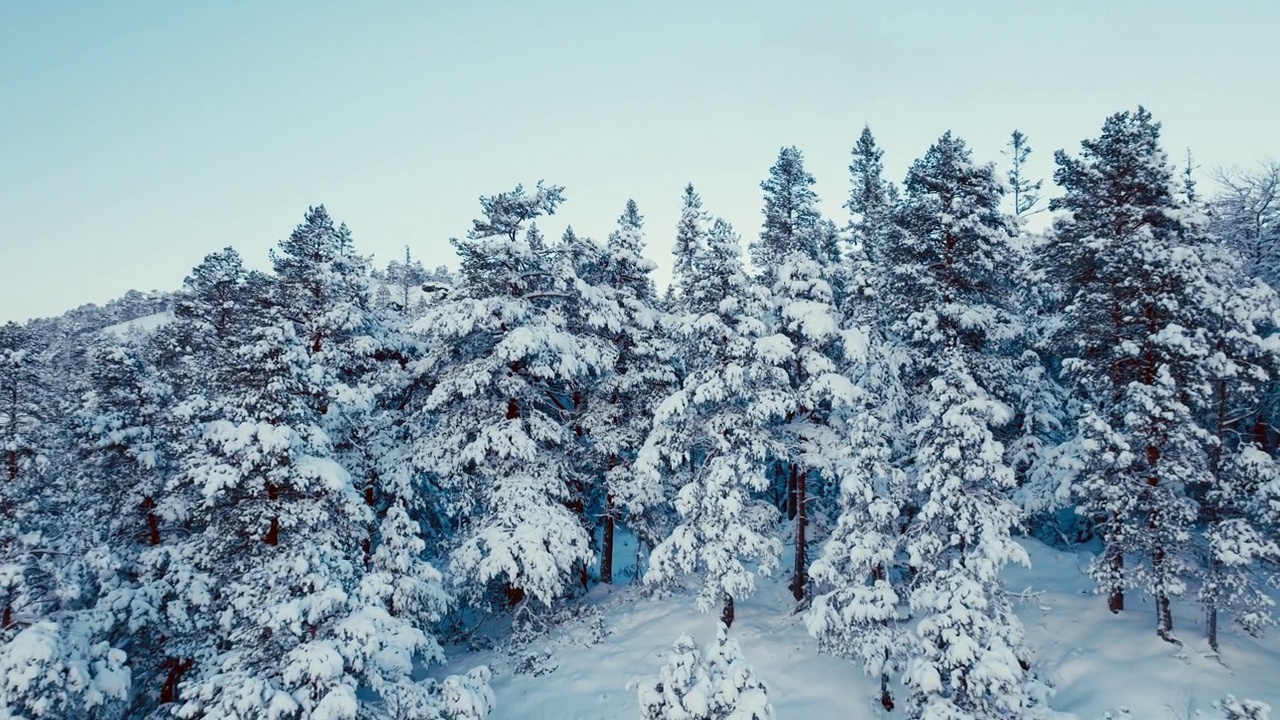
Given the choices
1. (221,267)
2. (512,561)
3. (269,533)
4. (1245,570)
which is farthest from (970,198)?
(221,267)

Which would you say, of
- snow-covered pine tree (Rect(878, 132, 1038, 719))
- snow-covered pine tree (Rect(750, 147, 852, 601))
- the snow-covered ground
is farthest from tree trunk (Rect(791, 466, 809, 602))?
snow-covered pine tree (Rect(878, 132, 1038, 719))

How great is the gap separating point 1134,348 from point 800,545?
1106 centimetres

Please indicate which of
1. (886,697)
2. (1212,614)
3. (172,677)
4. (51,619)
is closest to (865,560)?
(886,697)

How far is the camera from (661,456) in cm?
2022

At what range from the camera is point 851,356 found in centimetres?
1789

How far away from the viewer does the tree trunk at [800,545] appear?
68.9 ft

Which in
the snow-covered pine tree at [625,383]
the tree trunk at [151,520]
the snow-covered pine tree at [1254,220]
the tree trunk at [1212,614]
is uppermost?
the snow-covered pine tree at [1254,220]

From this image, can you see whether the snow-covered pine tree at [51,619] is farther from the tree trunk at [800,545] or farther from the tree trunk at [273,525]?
the tree trunk at [800,545]

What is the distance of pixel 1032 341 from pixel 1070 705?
47.2 feet

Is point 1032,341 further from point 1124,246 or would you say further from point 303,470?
point 303,470

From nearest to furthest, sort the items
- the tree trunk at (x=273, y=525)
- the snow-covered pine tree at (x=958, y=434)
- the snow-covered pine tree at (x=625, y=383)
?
the snow-covered pine tree at (x=958, y=434)
the tree trunk at (x=273, y=525)
the snow-covered pine tree at (x=625, y=383)

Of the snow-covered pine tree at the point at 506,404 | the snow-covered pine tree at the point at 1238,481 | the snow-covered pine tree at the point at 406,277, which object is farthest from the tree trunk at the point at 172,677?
the snow-covered pine tree at the point at 406,277

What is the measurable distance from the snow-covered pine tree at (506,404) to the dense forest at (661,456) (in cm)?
11

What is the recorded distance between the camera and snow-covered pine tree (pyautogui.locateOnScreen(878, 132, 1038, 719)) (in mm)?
12602
